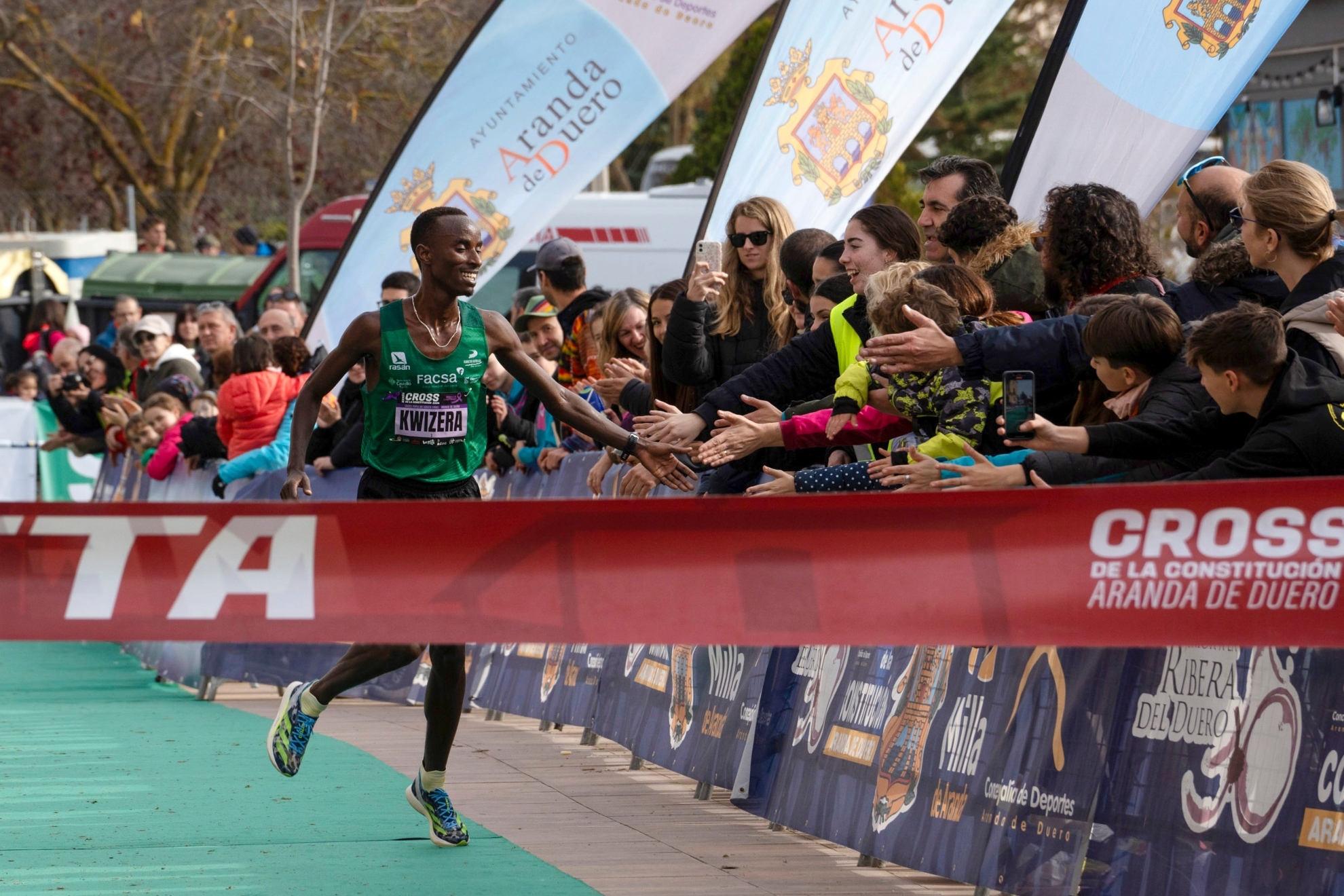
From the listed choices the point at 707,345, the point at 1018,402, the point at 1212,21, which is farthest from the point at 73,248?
the point at 1018,402

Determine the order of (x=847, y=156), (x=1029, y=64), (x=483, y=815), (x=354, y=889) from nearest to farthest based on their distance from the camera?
(x=354, y=889) → (x=483, y=815) → (x=847, y=156) → (x=1029, y=64)

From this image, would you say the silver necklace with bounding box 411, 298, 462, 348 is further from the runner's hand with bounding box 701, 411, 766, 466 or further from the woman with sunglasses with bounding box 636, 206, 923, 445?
the runner's hand with bounding box 701, 411, 766, 466

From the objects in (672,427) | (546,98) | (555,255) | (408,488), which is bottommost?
(408,488)

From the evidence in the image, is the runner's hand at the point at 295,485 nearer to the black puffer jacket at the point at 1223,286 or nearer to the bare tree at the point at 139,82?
the black puffer jacket at the point at 1223,286

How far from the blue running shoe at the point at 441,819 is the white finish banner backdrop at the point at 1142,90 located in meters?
3.43

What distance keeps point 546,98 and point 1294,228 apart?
682 cm

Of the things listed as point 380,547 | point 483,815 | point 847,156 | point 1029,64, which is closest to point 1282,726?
point 380,547

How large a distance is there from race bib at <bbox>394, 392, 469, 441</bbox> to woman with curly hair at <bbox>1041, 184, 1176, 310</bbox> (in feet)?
6.92

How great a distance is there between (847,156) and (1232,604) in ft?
19.4

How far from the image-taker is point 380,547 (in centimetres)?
373

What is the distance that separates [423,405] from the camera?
6.26 meters

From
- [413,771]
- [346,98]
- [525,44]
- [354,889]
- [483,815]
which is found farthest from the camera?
[346,98]

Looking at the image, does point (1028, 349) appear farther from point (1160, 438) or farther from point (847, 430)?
point (847, 430)

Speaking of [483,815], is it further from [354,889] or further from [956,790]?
[956,790]
